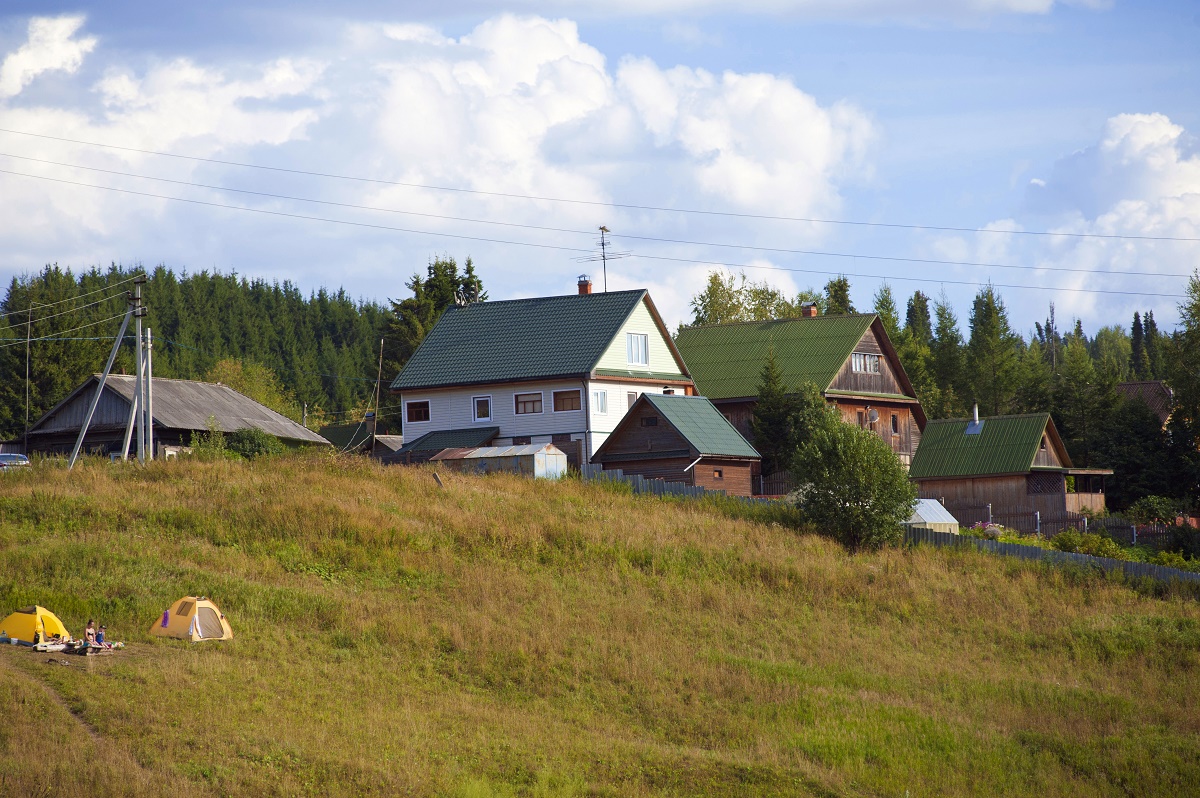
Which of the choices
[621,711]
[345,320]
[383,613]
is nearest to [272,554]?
[383,613]

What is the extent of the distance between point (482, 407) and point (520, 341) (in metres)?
3.73

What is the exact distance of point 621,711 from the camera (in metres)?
22.4

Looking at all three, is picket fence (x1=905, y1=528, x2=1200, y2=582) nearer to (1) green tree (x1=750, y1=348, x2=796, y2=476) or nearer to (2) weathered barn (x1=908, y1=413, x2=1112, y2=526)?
(2) weathered barn (x1=908, y1=413, x2=1112, y2=526)

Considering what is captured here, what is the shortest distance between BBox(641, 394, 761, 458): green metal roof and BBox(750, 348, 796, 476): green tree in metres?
3.36

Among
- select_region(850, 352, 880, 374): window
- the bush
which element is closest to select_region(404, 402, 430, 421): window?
the bush

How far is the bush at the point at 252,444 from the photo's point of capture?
5047cm

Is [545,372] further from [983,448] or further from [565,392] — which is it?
[983,448]

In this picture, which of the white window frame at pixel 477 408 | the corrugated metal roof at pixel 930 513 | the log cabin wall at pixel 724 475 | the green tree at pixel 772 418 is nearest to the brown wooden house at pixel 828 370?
the green tree at pixel 772 418

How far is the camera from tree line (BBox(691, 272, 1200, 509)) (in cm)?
5453

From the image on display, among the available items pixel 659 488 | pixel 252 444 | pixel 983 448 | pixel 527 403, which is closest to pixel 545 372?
pixel 527 403

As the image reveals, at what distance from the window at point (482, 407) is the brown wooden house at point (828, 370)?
37.6ft

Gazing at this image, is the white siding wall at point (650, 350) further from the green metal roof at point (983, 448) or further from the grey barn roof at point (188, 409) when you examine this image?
the grey barn roof at point (188, 409)

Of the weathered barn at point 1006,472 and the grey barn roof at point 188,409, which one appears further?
the grey barn roof at point 188,409

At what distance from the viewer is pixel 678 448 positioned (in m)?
47.8
